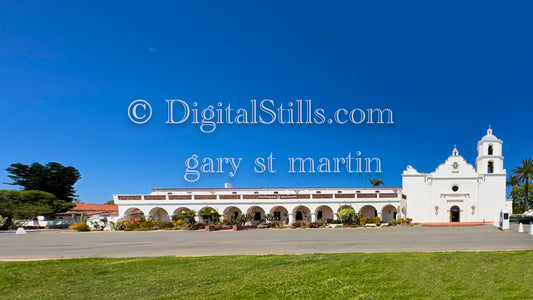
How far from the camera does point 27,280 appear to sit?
7.59 metres

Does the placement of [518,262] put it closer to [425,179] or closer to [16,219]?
[425,179]

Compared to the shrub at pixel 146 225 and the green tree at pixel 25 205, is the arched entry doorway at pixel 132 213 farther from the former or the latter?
the green tree at pixel 25 205

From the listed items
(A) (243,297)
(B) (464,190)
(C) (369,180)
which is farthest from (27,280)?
(C) (369,180)

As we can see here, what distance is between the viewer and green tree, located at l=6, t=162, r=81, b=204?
137 ft

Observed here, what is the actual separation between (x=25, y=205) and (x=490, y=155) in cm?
5339

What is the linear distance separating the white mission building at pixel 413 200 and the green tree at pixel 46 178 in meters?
18.2

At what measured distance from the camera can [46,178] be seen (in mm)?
42406

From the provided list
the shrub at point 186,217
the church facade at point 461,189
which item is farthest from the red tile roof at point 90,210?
the church facade at point 461,189

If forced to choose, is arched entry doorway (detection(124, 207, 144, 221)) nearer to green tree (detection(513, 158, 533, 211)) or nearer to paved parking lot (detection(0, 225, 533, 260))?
paved parking lot (detection(0, 225, 533, 260))

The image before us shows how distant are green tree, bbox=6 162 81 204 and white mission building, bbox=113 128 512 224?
1822cm

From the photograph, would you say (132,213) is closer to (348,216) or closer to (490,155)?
(348,216)

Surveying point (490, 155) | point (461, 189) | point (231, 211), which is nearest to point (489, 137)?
point (490, 155)

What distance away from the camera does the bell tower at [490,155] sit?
101ft

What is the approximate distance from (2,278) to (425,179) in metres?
34.5
